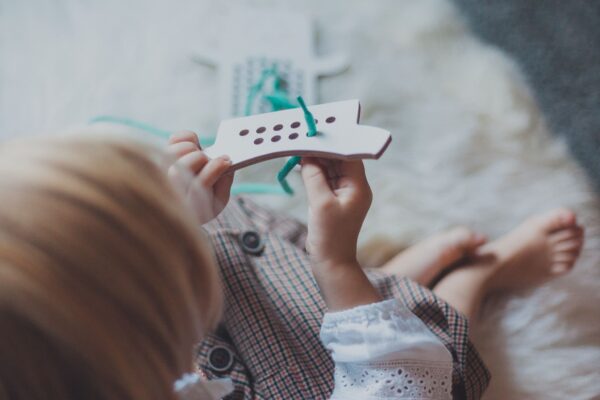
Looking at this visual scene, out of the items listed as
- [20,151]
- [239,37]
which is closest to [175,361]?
[20,151]

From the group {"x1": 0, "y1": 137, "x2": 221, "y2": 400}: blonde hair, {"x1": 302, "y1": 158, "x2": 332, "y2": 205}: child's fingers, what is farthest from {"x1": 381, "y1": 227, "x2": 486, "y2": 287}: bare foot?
{"x1": 0, "y1": 137, "x2": 221, "y2": 400}: blonde hair

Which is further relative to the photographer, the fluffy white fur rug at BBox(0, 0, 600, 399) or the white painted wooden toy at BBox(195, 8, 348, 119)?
the white painted wooden toy at BBox(195, 8, 348, 119)

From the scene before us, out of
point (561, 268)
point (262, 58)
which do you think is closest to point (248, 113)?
point (262, 58)

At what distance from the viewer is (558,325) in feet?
2.60

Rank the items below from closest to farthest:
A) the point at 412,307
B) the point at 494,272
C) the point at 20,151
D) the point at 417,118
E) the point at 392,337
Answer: the point at 20,151, the point at 392,337, the point at 412,307, the point at 494,272, the point at 417,118

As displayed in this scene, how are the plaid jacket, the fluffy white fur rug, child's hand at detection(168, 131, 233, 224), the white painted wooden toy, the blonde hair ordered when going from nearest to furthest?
the blonde hair
child's hand at detection(168, 131, 233, 224)
the plaid jacket
the fluffy white fur rug
the white painted wooden toy

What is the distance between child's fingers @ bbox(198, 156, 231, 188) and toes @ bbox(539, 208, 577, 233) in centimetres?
47

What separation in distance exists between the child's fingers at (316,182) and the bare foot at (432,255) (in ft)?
0.85

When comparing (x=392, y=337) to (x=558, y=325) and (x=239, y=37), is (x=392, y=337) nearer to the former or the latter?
(x=558, y=325)

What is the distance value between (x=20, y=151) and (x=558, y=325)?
64 cm

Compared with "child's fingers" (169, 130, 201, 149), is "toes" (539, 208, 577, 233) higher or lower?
lower

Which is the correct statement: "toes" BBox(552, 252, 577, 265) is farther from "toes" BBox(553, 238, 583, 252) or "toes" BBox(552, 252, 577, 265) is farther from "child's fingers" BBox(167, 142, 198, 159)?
"child's fingers" BBox(167, 142, 198, 159)

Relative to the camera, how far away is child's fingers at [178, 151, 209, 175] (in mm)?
541

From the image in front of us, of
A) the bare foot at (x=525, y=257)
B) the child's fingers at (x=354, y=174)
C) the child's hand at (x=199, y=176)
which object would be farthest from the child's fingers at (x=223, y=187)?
the bare foot at (x=525, y=257)
